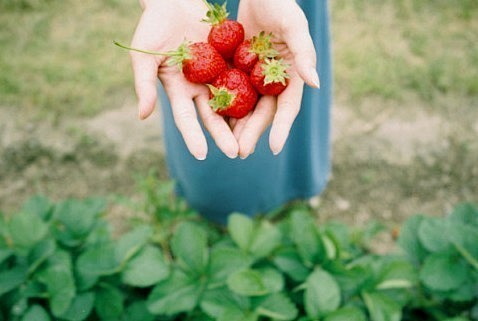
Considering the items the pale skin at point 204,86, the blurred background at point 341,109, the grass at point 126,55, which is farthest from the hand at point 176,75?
the grass at point 126,55

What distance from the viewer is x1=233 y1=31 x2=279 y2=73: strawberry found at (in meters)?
1.39

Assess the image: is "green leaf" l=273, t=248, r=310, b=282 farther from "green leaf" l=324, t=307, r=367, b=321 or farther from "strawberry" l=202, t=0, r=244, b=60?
"strawberry" l=202, t=0, r=244, b=60

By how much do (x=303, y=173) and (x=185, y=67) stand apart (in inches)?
36.0

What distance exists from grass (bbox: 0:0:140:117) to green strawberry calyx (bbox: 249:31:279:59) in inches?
60.5

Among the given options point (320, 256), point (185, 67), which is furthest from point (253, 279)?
point (185, 67)

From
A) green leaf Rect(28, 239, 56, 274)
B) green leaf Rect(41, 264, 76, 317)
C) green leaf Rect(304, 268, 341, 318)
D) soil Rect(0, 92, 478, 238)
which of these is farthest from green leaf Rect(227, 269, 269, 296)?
soil Rect(0, 92, 478, 238)

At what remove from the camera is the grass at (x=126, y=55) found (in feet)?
8.98

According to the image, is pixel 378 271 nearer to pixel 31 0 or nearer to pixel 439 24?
pixel 439 24

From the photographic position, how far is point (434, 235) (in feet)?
4.41

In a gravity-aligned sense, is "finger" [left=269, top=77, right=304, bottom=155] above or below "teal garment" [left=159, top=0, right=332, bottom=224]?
above

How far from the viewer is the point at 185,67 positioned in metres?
1.40

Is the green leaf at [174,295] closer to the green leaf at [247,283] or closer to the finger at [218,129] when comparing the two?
the green leaf at [247,283]

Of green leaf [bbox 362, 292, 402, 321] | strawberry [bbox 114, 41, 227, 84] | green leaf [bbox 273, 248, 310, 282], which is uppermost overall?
strawberry [bbox 114, 41, 227, 84]

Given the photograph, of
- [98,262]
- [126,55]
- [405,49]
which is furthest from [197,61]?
[405,49]
